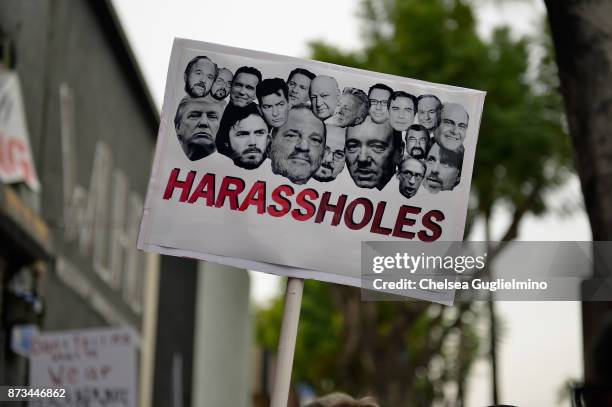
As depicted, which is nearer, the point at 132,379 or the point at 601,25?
the point at 601,25

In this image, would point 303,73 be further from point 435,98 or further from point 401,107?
point 435,98

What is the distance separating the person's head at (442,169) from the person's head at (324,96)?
1.48 ft

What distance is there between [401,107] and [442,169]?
308 millimetres

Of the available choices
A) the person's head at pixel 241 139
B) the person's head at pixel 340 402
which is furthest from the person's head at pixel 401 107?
the person's head at pixel 340 402

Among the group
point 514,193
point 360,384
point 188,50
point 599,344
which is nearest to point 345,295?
point 360,384

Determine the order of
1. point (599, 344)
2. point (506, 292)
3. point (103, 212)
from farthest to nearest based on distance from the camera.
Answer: point (103, 212)
point (506, 292)
point (599, 344)

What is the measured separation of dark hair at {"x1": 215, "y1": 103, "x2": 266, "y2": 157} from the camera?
505 cm

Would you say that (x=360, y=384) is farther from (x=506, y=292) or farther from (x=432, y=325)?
(x=506, y=292)

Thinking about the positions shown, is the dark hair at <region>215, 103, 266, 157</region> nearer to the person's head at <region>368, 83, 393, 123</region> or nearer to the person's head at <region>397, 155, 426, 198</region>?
the person's head at <region>368, 83, 393, 123</region>

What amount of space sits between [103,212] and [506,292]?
1498 cm

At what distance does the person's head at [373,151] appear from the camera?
508 cm

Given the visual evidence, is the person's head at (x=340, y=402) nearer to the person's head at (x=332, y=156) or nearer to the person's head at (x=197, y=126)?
the person's head at (x=332, y=156)

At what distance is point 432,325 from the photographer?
Answer: 2336cm

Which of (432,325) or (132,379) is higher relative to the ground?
(432,325)
